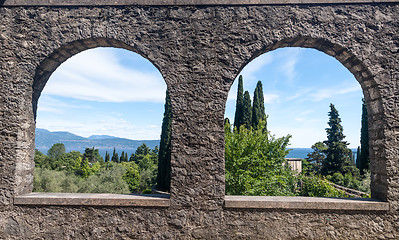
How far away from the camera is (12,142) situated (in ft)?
11.8

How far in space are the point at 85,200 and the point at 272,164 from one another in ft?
20.8

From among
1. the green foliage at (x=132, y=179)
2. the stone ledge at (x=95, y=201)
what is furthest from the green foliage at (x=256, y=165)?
the green foliage at (x=132, y=179)

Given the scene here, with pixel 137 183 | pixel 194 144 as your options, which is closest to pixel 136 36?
pixel 194 144

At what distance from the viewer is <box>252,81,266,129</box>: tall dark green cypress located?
15.9 m

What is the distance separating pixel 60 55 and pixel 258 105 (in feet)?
47.0

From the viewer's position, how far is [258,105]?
16.7 meters

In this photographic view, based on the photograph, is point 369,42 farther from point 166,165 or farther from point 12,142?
point 166,165

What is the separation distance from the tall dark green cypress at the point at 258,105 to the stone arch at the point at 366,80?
11797 millimetres

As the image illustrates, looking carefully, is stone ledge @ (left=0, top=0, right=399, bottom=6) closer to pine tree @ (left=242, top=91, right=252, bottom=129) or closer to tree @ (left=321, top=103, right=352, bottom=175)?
pine tree @ (left=242, top=91, right=252, bottom=129)

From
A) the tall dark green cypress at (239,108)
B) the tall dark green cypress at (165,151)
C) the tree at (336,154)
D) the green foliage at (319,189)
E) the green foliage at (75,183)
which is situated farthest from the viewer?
the tree at (336,154)

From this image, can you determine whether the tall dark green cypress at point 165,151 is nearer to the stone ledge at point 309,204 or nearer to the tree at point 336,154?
the stone ledge at point 309,204

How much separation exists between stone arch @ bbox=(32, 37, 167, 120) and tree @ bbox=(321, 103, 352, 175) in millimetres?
18283

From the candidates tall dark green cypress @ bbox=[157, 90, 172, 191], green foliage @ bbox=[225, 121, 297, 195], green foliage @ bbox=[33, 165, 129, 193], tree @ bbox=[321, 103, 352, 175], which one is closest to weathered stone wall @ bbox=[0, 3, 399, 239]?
green foliage @ bbox=[225, 121, 297, 195]

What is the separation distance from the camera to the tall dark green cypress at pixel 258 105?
52.3 ft
